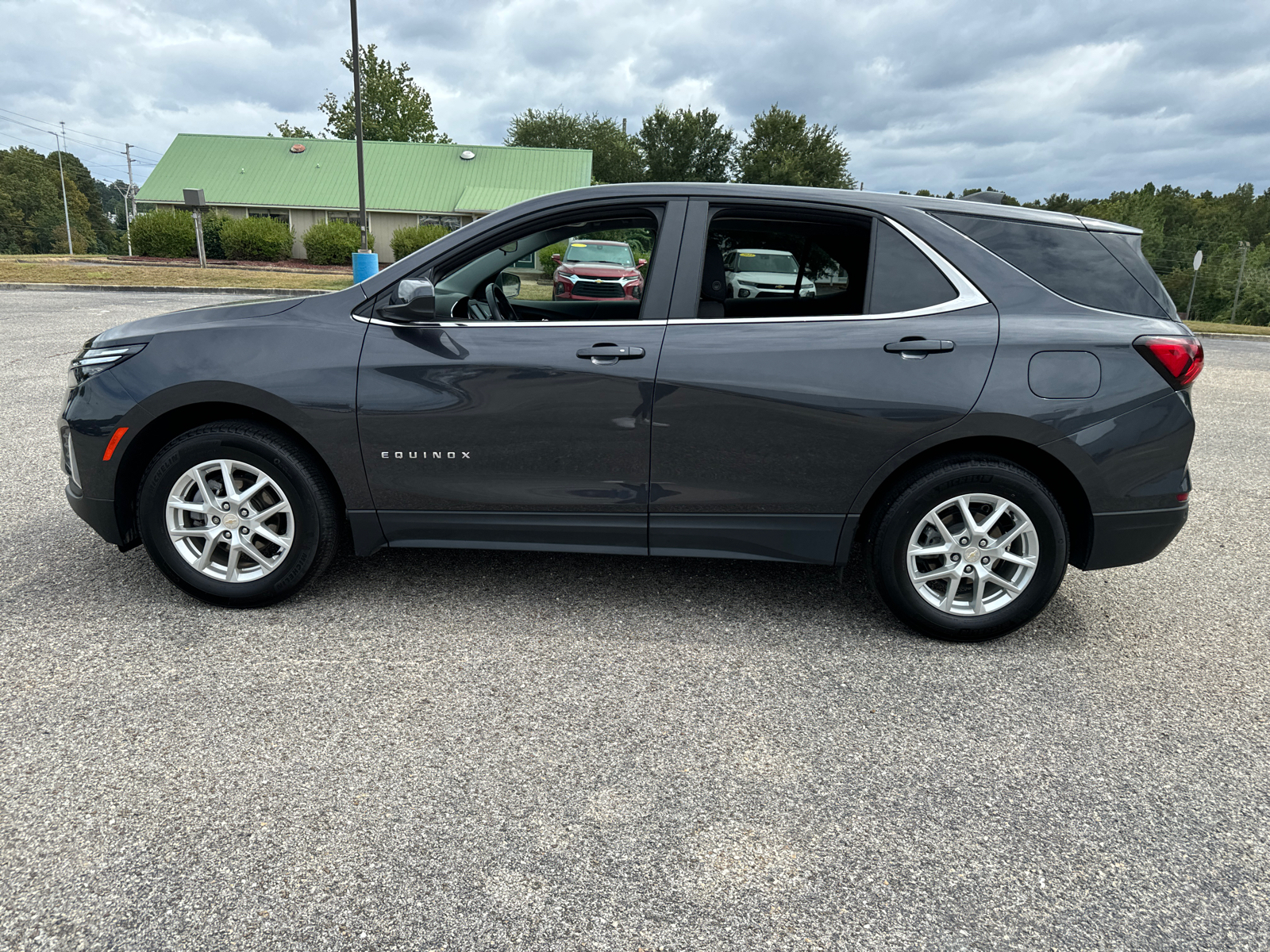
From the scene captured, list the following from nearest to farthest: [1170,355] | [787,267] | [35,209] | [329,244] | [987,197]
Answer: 1. [1170,355]
2. [987,197]
3. [787,267]
4. [329,244]
5. [35,209]

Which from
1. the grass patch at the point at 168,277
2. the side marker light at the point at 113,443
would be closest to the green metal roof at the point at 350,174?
the grass patch at the point at 168,277

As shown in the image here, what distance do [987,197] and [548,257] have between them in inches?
81.3

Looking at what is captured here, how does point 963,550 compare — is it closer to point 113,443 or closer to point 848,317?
point 848,317

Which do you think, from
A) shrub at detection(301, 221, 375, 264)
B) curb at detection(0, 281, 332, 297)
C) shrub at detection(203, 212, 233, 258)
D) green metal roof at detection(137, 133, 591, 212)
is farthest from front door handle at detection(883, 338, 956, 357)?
green metal roof at detection(137, 133, 591, 212)

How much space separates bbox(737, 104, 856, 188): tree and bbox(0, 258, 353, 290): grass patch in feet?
152

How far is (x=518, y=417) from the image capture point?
3.35 metres

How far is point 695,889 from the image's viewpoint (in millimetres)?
2123

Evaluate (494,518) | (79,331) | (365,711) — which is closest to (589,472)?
(494,518)

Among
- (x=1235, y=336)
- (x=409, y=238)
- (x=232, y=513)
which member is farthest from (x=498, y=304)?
(x=409, y=238)

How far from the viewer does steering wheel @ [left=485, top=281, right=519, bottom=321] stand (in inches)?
154

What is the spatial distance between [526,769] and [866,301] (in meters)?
2.16

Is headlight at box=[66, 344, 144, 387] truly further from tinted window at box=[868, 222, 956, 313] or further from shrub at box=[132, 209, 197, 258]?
shrub at box=[132, 209, 197, 258]

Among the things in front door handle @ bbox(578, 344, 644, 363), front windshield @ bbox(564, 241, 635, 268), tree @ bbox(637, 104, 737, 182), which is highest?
tree @ bbox(637, 104, 737, 182)

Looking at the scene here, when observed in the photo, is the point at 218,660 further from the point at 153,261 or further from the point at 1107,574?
the point at 153,261
